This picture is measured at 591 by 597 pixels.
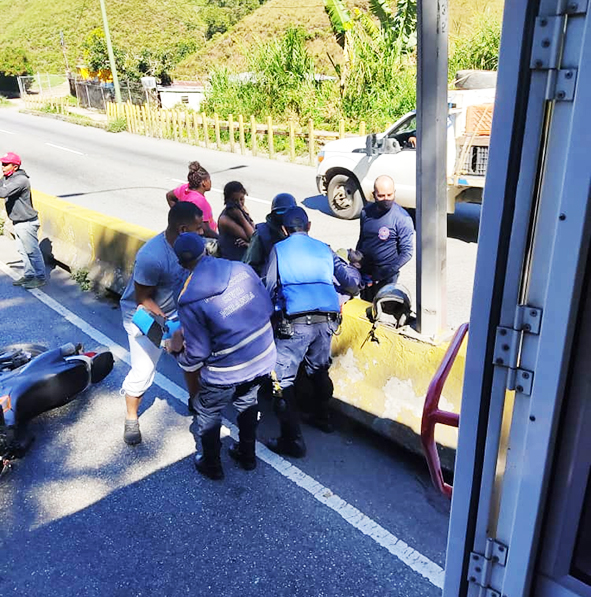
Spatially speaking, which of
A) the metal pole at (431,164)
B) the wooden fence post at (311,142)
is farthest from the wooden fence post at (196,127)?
the metal pole at (431,164)

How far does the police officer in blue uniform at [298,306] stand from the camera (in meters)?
3.84

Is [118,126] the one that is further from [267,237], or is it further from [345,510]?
[345,510]

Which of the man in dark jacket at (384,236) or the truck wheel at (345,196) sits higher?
the man in dark jacket at (384,236)

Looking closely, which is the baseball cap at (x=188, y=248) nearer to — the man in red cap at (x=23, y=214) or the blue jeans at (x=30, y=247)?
the man in red cap at (x=23, y=214)

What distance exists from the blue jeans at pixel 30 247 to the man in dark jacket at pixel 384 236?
434cm

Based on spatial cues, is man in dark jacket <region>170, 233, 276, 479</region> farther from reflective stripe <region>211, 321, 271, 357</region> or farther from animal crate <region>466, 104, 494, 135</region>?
animal crate <region>466, 104, 494, 135</region>

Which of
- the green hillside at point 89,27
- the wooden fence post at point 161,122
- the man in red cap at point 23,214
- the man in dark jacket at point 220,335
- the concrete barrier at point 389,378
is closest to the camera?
the man in dark jacket at point 220,335

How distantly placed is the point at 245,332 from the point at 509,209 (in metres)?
2.24

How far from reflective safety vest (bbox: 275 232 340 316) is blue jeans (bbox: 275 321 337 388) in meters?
0.14

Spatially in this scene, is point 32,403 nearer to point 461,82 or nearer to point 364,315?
point 364,315

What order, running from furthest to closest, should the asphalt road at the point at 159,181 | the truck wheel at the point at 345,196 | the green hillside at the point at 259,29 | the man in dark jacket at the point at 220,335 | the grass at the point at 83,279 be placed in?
the green hillside at the point at 259,29, the truck wheel at the point at 345,196, the asphalt road at the point at 159,181, the grass at the point at 83,279, the man in dark jacket at the point at 220,335

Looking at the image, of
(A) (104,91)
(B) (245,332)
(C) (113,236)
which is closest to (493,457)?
(B) (245,332)

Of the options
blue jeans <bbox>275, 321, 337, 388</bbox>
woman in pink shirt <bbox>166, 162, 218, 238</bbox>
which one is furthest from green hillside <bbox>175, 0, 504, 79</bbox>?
blue jeans <bbox>275, 321, 337, 388</bbox>

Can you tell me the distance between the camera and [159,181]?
14.9 metres
